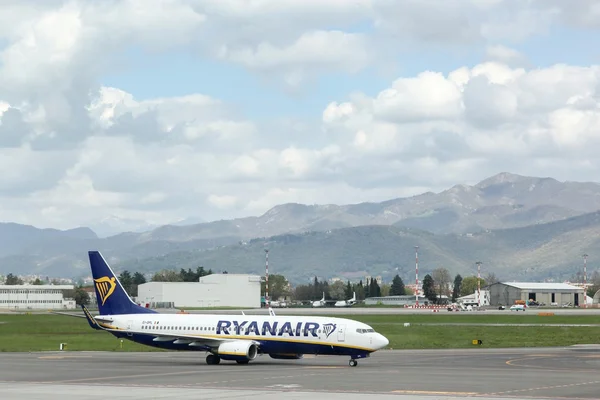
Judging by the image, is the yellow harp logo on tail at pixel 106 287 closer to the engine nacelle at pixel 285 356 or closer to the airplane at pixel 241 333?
the airplane at pixel 241 333

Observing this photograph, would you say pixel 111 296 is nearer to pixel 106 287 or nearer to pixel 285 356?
pixel 106 287

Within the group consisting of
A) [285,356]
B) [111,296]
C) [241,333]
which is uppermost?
[111,296]

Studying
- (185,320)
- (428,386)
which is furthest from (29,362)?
(428,386)

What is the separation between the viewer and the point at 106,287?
271ft

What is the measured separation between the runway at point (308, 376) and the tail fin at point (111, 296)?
12.9 feet

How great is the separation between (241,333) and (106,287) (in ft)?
44.0

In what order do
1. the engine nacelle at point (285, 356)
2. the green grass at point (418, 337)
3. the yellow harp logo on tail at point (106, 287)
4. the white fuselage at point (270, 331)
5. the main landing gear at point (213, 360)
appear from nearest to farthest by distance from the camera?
1. the white fuselage at point (270, 331)
2. the engine nacelle at point (285, 356)
3. the main landing gear at point (213, 360)
4. the yellow harp logo on tail at point (106, 287)
5. the green grass at point (418, 337)

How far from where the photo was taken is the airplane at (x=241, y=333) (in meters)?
73.3

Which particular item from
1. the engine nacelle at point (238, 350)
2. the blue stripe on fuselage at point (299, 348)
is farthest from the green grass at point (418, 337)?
the engine nacelle at point (238, 350)

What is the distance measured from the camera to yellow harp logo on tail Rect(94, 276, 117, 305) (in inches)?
3236

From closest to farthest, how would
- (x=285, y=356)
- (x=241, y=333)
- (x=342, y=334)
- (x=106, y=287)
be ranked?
(x=342, y=334)
(x=241, y=333)
(x=285, y=356)
(x=106, y=287)

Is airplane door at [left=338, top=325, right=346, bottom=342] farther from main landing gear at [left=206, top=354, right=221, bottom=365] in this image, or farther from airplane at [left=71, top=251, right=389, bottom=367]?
main landing gear at [left=206, top=354, right=221, bottom=365]

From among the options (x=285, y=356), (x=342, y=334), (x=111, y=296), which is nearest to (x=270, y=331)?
(x=285, y=356)

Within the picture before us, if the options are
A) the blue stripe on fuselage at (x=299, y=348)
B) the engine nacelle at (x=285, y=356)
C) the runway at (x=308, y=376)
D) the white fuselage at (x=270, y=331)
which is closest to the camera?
the runway at (x=308, y=376)
